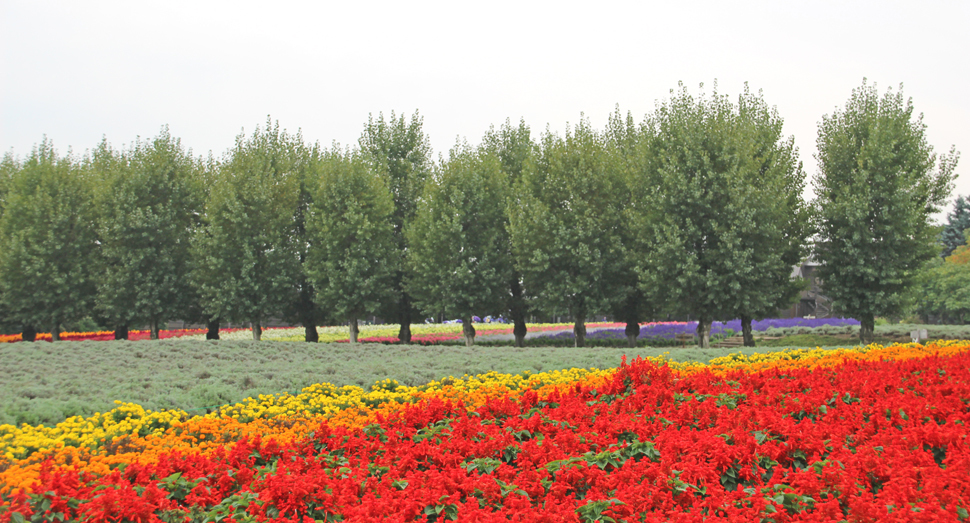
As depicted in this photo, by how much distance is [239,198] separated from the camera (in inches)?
993

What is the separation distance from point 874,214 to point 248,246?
2307 centimetres

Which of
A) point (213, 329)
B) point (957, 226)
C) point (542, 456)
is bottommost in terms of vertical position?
point (542, 456)

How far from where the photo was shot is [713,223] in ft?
65.1

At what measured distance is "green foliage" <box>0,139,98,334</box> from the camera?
25.7 m

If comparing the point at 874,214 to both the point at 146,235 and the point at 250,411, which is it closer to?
the point at 250,411

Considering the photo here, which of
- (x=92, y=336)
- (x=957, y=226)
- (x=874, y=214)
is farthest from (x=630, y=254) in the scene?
(x=957, y=226)

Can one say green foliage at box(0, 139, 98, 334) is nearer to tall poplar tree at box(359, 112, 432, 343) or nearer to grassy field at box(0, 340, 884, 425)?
grassy field at box(0, 340, 884, 425)

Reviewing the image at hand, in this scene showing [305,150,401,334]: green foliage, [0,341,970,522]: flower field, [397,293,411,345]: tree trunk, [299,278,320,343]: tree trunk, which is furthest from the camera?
[397,293,411,345]: tree trunk

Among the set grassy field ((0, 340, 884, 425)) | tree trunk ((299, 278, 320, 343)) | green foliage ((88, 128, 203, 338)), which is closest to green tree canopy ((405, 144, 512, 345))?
tree trunk ((299, 278, 320, 343))

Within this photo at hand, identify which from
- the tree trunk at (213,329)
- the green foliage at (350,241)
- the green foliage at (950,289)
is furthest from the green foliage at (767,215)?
the tree trunk at (213,329)

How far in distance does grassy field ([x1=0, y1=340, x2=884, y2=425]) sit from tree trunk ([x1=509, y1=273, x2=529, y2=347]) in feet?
27.5

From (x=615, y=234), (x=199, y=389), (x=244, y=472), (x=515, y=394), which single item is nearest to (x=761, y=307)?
(x=615, y=234)

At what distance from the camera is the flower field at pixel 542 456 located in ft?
15.1

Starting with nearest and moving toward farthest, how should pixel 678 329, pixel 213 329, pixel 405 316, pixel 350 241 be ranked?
pixel 350 241, pixel 213 329, pixel 405 316, pixel 678 329
